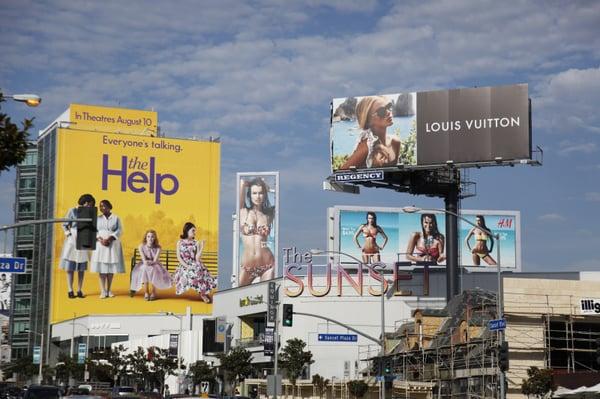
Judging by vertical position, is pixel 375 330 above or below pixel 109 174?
below

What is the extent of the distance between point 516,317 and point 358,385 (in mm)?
13989

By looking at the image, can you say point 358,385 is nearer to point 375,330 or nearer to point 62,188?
point 375,330

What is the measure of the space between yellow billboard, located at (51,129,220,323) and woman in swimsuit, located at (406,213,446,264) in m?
66.8

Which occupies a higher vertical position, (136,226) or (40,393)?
(136,226)

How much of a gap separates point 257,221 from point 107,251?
1030 inches

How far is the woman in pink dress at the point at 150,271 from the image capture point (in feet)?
554

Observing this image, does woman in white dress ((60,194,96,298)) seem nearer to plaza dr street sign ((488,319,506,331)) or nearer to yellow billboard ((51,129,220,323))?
yellow billboard ((51,129,220,323))

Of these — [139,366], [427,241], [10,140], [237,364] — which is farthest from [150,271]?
[10,140]

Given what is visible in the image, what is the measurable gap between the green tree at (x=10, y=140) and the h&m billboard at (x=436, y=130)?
56059mm

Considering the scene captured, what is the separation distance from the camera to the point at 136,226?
172m

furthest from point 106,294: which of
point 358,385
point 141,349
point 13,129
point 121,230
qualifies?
point 13,129

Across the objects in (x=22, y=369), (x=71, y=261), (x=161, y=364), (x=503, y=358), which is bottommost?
(x=22, y=369)

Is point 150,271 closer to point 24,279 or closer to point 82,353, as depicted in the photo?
point 24,279

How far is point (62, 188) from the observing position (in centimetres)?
16725
